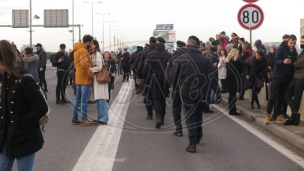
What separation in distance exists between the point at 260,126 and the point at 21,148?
7.63m

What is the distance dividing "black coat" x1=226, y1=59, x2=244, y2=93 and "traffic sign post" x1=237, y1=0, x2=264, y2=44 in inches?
44.7

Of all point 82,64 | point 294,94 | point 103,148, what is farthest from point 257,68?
point 103,148

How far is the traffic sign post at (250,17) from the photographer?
13.1m

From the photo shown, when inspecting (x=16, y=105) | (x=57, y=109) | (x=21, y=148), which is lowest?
(x=57, y=109)

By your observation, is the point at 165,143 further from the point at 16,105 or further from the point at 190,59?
the point at 16,105

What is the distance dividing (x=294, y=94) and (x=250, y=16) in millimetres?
3736

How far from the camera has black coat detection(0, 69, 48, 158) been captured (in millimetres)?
4141

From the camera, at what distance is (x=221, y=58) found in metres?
14.4

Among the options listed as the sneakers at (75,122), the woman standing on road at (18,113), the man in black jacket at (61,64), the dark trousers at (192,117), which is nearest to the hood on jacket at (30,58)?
the man in black jacket at (61,64)

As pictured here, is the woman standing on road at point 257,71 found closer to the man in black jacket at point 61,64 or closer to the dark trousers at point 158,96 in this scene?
the dark trousers at point 158,96

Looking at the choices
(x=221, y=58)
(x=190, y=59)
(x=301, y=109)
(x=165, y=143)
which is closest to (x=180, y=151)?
(x=165, y=143)

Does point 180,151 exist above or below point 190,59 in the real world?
below

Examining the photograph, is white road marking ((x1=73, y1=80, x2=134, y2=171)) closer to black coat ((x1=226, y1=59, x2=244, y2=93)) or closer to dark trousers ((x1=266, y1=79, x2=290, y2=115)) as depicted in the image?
black coat ((x1=226, y1=59, x2=244, y2=93))

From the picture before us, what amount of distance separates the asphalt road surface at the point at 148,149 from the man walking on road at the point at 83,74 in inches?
17.2
